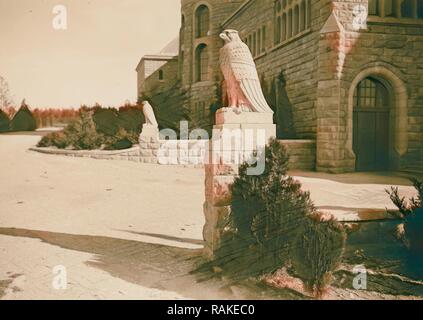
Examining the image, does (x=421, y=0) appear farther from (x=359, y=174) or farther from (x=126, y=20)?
(x=126, y=20)

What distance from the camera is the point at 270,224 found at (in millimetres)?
4441

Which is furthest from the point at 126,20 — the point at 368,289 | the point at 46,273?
the point at 368,289

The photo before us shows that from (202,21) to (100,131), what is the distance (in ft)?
46.4

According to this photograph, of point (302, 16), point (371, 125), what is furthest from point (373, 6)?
point (371, 125)

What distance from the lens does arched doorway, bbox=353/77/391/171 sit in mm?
12242

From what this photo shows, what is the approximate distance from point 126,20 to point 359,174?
27.1 feet

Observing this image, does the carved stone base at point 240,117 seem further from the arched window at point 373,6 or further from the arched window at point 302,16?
the arched window at point 302,16

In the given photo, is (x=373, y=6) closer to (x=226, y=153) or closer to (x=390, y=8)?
(x=390, y=8)

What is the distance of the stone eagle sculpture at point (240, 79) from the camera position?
16.0 feet

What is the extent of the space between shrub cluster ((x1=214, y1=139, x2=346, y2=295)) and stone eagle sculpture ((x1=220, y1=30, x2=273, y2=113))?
0.68 meters

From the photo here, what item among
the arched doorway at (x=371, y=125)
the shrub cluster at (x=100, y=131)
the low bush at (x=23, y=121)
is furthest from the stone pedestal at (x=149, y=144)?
the arched doorway at (x=371, y=125)

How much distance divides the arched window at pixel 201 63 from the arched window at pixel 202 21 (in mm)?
960

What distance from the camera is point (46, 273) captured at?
14.3 ft

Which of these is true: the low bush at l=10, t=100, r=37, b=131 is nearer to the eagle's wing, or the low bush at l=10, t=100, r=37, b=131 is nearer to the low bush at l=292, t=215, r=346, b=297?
the eagle's wing
